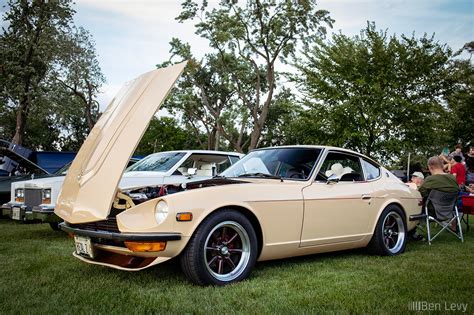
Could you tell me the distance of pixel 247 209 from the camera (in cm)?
421

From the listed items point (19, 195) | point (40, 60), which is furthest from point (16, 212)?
point (40, 60)

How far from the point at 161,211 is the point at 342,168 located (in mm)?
2635

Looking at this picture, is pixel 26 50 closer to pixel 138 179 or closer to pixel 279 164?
pixel 138 179

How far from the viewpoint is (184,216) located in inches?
151

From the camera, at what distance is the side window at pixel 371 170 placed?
5.82 m

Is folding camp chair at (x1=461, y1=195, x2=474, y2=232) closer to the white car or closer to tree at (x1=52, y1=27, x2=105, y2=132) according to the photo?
the white car

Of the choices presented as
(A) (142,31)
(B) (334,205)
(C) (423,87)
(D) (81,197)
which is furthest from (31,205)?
(C) (423,87)

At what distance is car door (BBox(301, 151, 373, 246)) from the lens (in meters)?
4.76

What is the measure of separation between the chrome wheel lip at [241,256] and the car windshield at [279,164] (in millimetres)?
1042

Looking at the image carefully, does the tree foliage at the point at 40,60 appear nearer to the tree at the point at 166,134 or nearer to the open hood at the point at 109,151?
the open hood at the point at 109,151

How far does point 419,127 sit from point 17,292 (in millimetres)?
17146

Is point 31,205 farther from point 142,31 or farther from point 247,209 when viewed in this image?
point 142,31

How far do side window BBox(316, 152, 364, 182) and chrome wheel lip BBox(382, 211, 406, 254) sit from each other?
2.30ft

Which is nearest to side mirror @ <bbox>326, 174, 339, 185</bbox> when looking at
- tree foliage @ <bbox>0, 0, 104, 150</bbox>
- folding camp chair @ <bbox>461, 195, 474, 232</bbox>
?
folding camp chair @ <bbox>461, 195, 474, 232</bbox>
